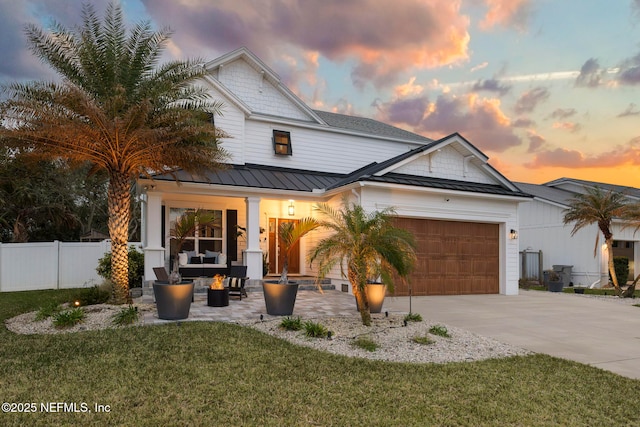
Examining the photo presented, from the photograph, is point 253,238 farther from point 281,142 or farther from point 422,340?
point 422,340

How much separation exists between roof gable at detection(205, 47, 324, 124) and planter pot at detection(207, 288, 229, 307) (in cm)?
767

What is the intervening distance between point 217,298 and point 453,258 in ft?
26.7

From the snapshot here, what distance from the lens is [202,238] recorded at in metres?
14.5

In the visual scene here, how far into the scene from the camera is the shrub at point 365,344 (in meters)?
6.56

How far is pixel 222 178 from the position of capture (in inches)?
516

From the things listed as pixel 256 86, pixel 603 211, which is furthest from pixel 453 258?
pixel 256 86

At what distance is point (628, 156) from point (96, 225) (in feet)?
103

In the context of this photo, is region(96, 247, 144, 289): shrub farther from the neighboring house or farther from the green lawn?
the neighboring house

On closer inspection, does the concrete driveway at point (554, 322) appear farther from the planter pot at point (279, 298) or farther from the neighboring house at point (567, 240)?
the neighboring house at point (567, 240)

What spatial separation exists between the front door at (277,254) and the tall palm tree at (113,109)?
572 cm

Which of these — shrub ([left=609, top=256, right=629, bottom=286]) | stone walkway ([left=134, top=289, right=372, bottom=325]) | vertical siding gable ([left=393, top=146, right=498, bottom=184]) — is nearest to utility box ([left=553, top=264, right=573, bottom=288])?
shrub ([left=609, top=256, right=629, bottom=286])

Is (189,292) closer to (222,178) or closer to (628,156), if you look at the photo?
(222,178)

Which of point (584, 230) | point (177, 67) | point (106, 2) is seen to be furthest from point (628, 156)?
point (106, 2)

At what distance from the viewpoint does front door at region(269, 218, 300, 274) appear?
1562 centimetres
